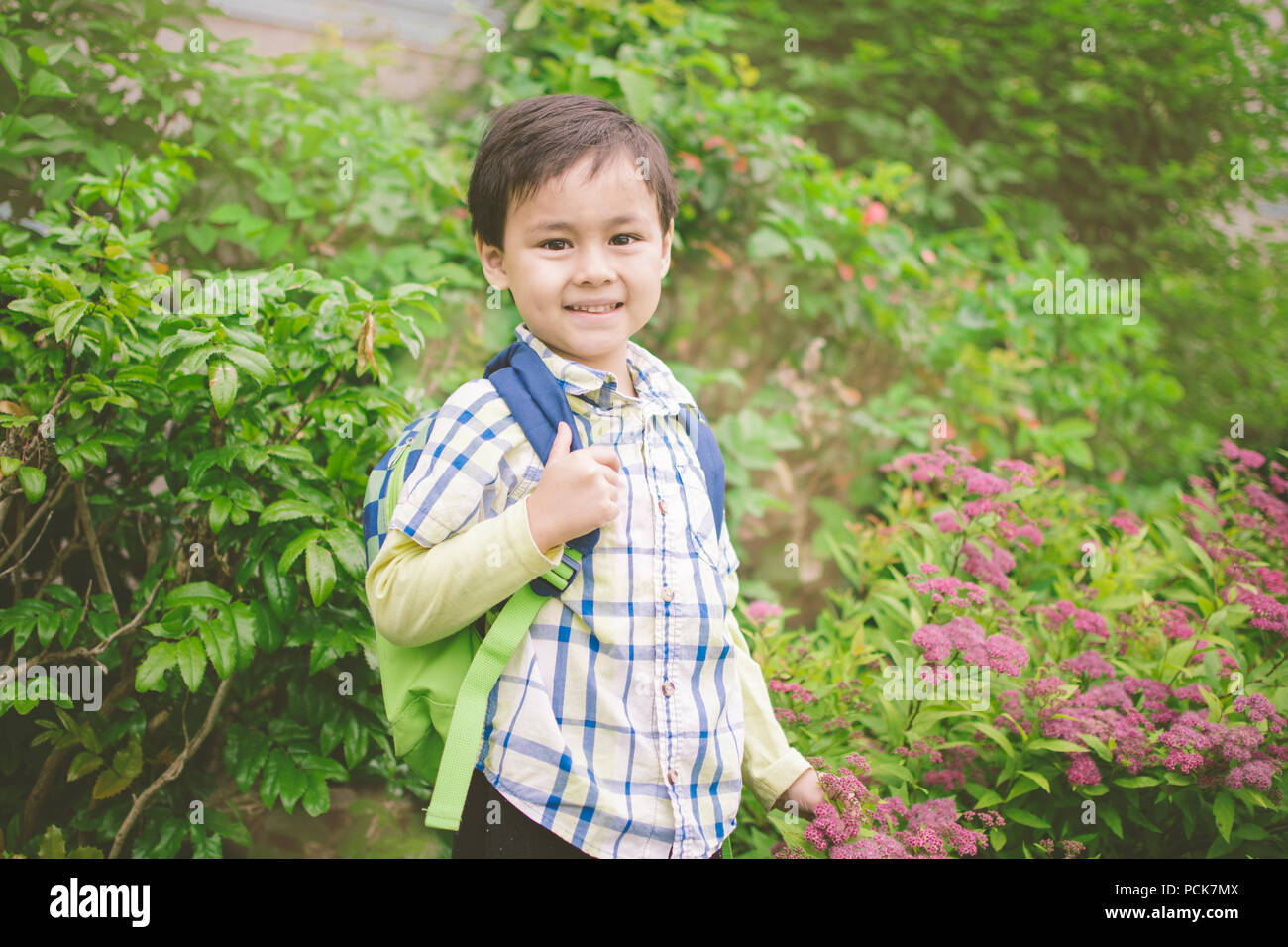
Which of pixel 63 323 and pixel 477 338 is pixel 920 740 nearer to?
pixel 477 338

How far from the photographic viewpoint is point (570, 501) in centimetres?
122

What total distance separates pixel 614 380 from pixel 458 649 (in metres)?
0.51

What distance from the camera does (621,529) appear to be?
1373 mm

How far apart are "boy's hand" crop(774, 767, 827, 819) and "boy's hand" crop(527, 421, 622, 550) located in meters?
0.71

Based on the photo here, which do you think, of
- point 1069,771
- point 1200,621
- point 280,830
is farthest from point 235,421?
point 1200,621

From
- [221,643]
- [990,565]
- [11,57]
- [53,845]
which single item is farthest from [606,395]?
[11,57]

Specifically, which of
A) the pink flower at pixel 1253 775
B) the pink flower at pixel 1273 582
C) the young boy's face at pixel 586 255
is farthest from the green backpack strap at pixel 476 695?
the pink flower at pixel 1273 582

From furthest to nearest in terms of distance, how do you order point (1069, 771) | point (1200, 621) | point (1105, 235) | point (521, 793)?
point (1105, 235) < point (1200, 621) < point (1069, 771) < point (521, 793)

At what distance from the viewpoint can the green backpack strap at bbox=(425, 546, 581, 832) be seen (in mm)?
1251

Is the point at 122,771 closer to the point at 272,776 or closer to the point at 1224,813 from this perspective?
the point at 272,776

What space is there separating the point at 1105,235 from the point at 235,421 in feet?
17.1

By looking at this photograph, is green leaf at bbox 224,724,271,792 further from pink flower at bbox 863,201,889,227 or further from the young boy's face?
pink flower at bbox 863,201,889,227

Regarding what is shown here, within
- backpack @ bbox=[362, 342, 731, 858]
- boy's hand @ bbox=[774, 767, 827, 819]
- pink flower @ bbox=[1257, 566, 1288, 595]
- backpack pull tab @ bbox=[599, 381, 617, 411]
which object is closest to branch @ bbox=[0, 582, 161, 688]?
backpack @ bbox=[362, 342, 731, 858]
